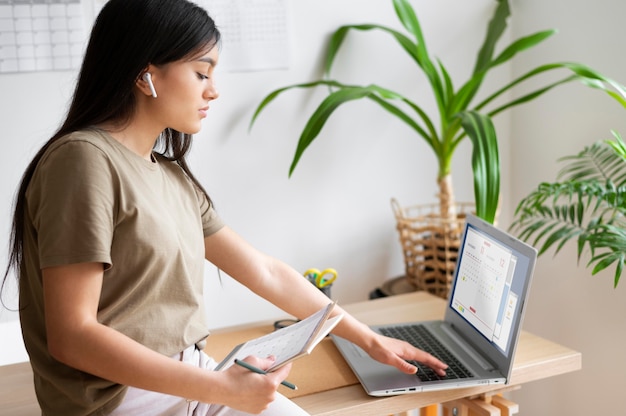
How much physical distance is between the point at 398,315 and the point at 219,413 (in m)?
0.70

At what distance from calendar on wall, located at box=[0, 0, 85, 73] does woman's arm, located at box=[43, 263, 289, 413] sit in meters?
0.94

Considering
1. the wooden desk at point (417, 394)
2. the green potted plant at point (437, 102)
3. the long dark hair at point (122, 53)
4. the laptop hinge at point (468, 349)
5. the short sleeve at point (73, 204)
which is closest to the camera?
the short sleeve at point (73, 204)

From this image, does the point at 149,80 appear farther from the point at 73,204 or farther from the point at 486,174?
the point at 486,174

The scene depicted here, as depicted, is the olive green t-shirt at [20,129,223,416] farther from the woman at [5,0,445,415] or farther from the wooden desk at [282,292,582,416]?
the wooden desk at [282,292,582,416]

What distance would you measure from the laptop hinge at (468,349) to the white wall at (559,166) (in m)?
0.64

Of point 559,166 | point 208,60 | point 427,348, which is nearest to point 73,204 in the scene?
point 208,60

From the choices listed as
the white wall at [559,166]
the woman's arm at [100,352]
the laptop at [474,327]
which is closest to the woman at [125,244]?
the woman's arm at [100,352]

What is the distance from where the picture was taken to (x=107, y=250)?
1051 mm

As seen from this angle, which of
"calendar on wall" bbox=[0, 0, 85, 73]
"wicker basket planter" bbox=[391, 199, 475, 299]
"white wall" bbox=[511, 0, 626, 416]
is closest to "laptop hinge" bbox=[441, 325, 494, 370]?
"wicker basket planter" bbox=[391, 199, 475, 299]

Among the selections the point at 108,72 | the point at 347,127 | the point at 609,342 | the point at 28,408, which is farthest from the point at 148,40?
the point at 609,342

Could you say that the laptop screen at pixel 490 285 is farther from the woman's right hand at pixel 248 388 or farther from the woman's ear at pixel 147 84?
the woman's ear at pixel 147 84

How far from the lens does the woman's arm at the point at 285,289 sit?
143 cm

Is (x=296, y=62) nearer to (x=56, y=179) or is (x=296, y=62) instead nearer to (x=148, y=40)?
(x=148, y=40)

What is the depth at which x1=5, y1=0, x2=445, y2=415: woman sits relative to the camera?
1035mm
